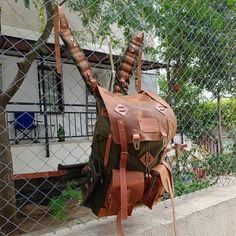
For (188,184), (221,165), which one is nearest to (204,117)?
(221,165)

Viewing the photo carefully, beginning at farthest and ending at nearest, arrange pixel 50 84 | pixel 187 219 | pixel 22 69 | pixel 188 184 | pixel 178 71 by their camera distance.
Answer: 1. pixel 50 84
2. pixel 188 184
3. pixel 22 69
4. pixel 178 71
5. pixel 187 219

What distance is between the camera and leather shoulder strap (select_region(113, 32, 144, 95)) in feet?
4.82

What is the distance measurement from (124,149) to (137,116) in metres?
0.14

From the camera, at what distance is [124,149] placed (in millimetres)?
1179

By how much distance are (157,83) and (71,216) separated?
147 centimetres

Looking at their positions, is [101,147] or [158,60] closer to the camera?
[101,147]

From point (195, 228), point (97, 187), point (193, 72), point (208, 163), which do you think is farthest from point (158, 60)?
point (97, 187)

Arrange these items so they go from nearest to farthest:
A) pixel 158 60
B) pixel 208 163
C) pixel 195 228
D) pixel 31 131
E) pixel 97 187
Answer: pixel 97 187
pixel 195 228
pixel 158 60
pixel 208 163
pixel 31 131

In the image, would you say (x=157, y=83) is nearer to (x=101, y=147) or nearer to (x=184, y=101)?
(x=184, y=101)

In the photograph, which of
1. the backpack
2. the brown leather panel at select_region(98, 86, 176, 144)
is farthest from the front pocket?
the brown leather panel at select_region(98, 86, 176, 144)

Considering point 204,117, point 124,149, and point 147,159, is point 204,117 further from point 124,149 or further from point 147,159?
point 124,149

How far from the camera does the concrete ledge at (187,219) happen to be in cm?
155

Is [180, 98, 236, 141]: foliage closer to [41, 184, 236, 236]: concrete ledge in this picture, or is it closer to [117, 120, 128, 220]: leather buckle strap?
[41, 184, 236, 236]: concrete ledge

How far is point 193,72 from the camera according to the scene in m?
2.45
